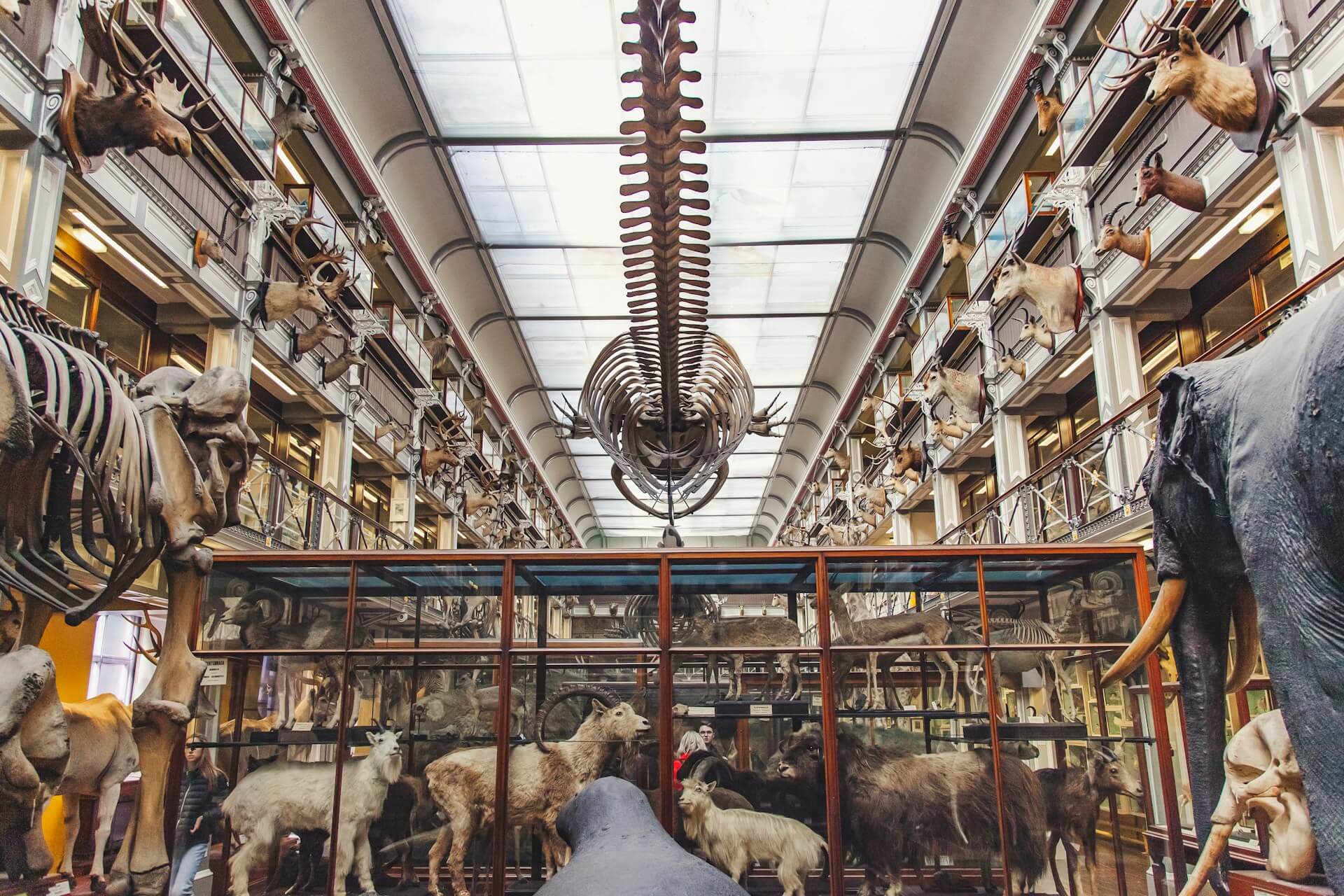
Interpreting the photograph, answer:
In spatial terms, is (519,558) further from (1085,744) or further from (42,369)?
(1085,744)

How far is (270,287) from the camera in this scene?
10758 mm

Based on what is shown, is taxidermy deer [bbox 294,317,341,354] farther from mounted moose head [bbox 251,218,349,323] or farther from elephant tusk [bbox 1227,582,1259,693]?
elephant tusk [bbox 1227,582,1259,693]

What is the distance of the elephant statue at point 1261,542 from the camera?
137cm

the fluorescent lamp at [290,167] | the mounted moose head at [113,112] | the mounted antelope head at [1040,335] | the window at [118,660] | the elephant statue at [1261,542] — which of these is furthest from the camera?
the fluorescent lamp at [290,167]

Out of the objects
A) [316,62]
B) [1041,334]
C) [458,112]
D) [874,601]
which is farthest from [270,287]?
[1041,334]

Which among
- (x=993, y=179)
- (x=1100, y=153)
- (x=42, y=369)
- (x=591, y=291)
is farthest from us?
(x=591, y=291)

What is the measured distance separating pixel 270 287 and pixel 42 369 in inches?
329

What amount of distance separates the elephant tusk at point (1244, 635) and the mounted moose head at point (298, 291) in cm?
1072

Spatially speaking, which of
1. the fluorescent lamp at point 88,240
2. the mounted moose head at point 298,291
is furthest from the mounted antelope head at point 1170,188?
the fluorescent lamp at point 88,240

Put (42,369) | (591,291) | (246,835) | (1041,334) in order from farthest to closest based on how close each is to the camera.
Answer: (591,291) < (1041,334) < (246,835) < (42,369)

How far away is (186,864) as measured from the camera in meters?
5.46

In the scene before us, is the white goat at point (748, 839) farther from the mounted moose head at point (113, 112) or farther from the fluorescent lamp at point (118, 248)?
the fluorescent lamp at point (118, 248)

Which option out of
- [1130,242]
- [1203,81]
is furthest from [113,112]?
[1130,242]

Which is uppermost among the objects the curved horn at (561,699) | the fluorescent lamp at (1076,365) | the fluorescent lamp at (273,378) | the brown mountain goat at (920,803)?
the fluorescent lamp at (1076,365)
